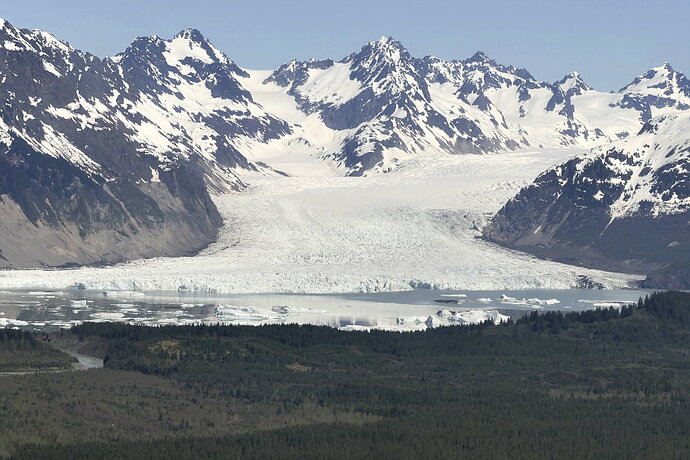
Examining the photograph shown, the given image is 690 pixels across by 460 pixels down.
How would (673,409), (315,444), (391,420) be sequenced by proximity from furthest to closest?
(673,409)
(391,420)
(315,444)

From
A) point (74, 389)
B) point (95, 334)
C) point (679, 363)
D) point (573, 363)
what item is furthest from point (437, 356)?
point (74, 389)

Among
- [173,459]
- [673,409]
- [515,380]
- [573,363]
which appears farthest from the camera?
[573,363]

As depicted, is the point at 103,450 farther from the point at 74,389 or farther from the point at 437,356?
the point at 437,356

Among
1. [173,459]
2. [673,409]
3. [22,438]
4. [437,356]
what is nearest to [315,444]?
[173,459]

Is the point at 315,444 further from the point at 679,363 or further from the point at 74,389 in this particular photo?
the point at 679,363

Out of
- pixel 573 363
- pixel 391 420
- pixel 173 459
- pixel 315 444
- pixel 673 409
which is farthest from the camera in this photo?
pixel 573 363

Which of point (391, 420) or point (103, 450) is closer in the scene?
point (103, 450)
